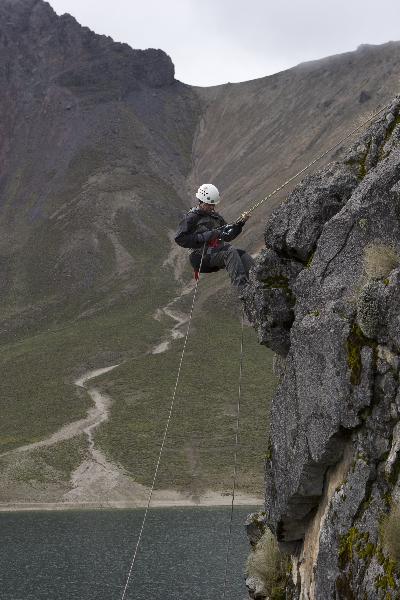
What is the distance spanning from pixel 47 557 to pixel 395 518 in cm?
5324

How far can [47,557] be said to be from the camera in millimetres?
58062

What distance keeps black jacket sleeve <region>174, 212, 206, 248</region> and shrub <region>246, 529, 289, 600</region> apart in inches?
227

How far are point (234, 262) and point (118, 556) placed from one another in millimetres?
46751

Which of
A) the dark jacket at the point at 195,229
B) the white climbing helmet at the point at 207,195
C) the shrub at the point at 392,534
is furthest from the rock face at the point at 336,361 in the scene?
the white climbing helmet at the point at 207,195

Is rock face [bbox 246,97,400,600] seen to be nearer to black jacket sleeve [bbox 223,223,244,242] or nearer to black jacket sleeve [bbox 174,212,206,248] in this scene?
black jacket sleeve [bbox 223,223,244,242]

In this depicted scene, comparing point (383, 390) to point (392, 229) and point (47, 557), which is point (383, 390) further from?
point (47, 557)

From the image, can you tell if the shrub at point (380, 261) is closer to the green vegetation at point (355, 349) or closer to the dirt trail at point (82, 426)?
the green vegetation at point (355, 349)

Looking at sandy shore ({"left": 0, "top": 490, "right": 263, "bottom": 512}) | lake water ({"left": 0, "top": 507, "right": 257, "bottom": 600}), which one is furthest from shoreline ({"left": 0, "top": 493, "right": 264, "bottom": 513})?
lake water ({"left": 0, "top": 507, "right": 257, "bottom": 600})

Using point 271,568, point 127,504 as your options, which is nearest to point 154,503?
point 127,504

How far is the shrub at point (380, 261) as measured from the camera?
1027 cm

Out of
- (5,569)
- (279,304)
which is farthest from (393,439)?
(5,569)

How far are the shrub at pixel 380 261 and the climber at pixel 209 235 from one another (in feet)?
14.7

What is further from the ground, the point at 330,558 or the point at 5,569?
the point at 330,558

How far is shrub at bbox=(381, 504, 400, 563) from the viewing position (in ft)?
29.5
